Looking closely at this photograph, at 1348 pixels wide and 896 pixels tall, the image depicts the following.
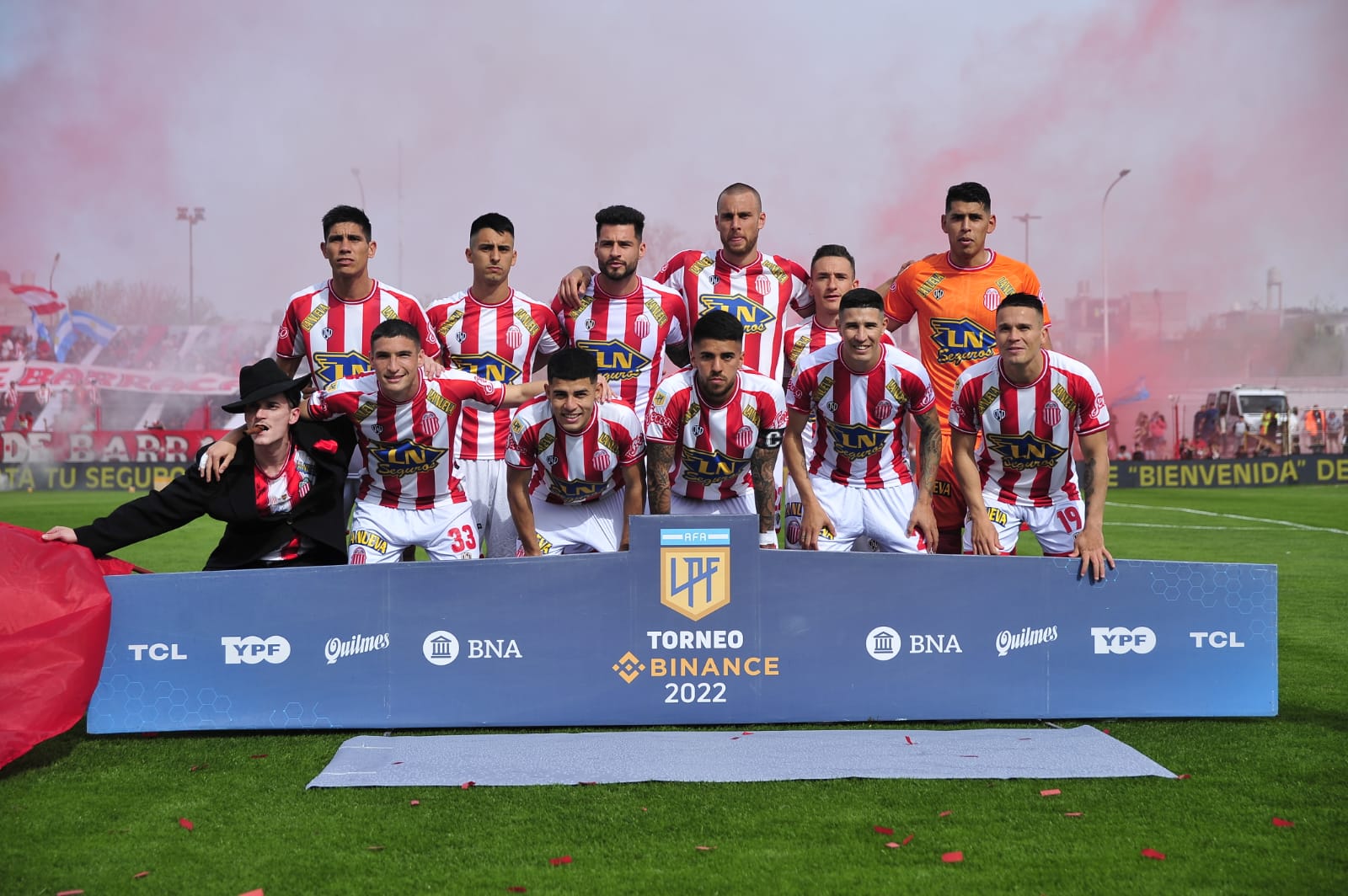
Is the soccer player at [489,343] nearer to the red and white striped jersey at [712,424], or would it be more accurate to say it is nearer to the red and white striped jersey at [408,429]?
Result: the red and white striped jersey at [408,429]

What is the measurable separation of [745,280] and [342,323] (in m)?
2.41

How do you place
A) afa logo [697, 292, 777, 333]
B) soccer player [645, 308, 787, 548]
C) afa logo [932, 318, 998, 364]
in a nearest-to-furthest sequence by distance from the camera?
soccer player [645, 308, 787, 548]
afa logo [932, 318, 998, 364]
afa logo [697, 292, 777, 333]

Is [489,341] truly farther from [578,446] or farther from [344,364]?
[578,446]

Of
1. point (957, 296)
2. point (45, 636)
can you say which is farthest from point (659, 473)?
point (45, 636)

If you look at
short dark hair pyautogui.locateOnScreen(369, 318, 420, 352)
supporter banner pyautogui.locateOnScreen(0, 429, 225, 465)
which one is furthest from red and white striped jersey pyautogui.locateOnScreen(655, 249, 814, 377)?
supporter banner pyautogui.locateOnScreen(0, 429, 225, 465)

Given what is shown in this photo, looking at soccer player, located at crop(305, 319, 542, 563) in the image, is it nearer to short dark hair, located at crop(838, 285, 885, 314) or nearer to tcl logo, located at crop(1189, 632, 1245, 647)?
short dark hair, located at crop(838, 285, 885, 314)

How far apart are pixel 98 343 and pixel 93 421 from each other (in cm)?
733

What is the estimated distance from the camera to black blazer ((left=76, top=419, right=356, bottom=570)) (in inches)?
203

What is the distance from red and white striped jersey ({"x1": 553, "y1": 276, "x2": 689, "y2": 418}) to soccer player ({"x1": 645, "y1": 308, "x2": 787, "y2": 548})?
0.70 metres

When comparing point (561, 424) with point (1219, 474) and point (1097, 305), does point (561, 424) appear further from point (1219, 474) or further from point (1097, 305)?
point (1097, 305)

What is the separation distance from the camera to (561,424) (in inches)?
230

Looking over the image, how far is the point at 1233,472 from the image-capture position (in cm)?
2467

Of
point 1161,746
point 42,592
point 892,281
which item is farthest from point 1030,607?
point 42,592

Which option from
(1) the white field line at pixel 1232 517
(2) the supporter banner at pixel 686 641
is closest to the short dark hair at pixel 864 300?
(2) the supporter banner at pixel 686 641
